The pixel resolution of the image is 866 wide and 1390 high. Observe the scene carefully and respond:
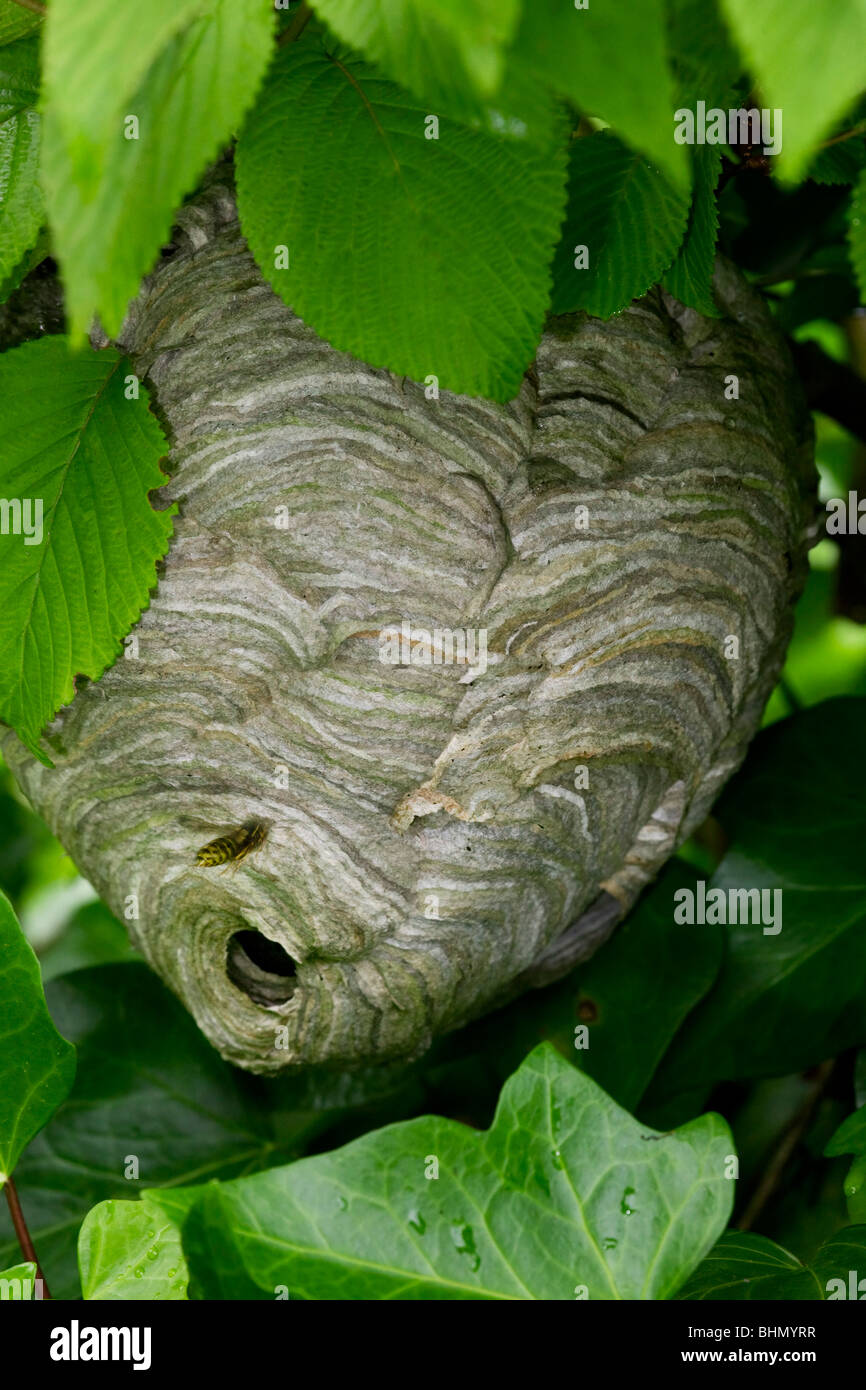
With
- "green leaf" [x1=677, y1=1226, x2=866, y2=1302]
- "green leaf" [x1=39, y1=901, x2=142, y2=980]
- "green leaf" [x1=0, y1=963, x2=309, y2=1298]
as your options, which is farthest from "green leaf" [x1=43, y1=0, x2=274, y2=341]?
"green leaf" [x1=39, y1=901, x2=142, y2=980]

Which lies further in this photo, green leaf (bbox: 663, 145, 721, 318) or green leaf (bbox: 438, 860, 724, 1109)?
green leaf (bbox: 438, 860, 724, 1109)

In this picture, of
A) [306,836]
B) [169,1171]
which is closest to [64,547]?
[306,836]

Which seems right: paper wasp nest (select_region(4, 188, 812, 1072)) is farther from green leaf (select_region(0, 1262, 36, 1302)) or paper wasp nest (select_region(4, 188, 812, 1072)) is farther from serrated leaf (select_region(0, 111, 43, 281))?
green leaf (select_region(0, 1262, 36, 1302))

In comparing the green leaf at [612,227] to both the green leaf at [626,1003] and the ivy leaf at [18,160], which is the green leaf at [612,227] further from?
the green leaf at [626,1003]

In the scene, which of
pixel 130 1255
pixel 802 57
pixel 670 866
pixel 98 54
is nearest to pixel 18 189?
pixel 98 54

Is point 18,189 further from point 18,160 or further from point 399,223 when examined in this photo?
point 399,223

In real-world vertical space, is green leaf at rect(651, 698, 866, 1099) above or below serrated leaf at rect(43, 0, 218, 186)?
below
